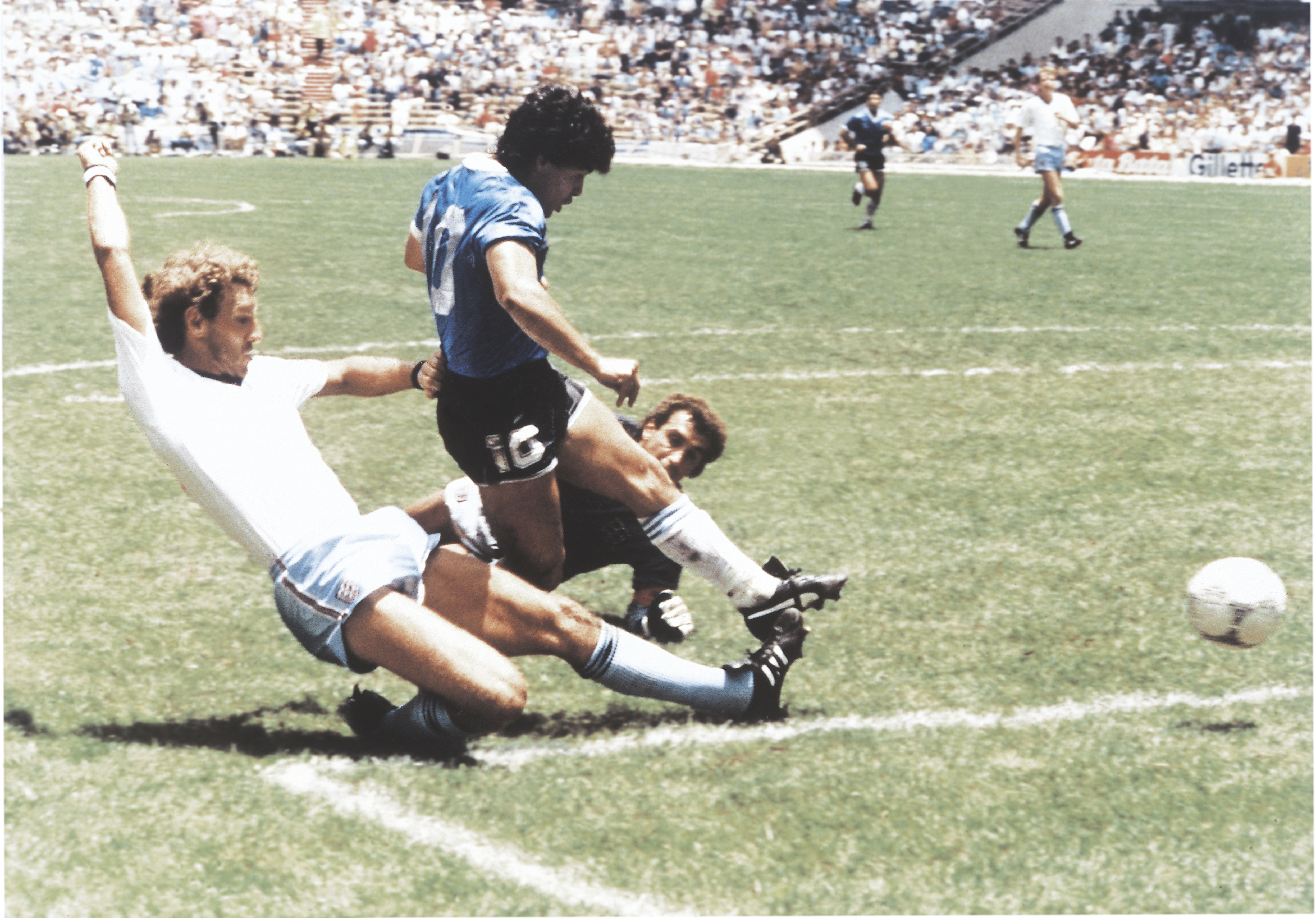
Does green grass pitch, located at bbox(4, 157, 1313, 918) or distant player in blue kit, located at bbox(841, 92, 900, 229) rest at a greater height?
distant player in blue kit, located at bbox(841, 92, 900, 229)

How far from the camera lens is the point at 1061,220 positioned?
16.7 meters

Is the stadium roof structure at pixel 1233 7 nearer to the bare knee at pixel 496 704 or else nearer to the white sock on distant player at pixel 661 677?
the white sock on distant player at pixel 661 677

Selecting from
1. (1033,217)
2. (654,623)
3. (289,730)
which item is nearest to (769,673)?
(654,623)

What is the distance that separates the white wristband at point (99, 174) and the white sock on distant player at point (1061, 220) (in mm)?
14345

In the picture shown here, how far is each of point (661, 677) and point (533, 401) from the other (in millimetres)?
970

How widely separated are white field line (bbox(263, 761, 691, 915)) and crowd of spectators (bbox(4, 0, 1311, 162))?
110ft

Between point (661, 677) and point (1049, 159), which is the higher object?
point (1049, 159)

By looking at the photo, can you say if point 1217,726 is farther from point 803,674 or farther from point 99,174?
point 99,174

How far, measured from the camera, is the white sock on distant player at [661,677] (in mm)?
3939

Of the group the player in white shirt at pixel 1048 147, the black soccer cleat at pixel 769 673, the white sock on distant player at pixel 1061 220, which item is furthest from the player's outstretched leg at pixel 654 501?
the white sock on distant player at pixel 1061 220

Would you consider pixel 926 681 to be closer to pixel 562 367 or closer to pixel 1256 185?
pixel 562 367

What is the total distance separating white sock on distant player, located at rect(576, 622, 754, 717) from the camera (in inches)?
155

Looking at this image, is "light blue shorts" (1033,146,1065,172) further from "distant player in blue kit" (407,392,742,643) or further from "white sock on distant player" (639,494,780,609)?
"white sock on distant player" (639,494,780,609)

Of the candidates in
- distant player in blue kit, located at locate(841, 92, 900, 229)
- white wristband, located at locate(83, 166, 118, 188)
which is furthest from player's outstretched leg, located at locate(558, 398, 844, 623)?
distant player in blue kit, located at locate(841, 92, 900, 229)
